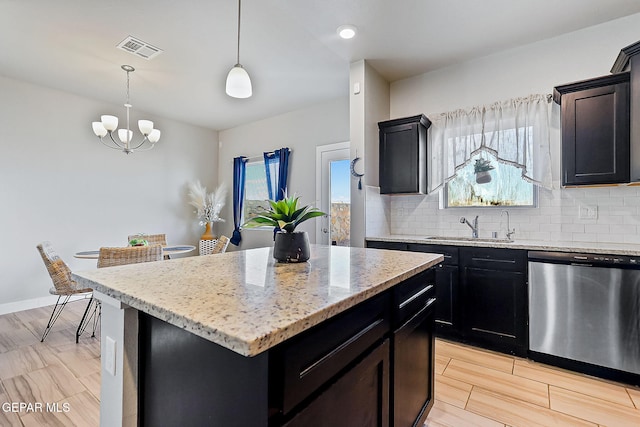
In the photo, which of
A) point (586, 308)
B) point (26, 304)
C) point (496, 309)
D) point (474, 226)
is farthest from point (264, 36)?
point (26, 304)

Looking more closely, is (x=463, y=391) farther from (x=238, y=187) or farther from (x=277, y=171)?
(x=238, y=187)

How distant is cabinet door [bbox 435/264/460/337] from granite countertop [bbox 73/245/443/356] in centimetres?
128

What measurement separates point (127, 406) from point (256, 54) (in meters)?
3.23

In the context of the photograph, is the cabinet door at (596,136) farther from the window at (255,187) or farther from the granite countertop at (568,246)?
the window at (255,187)

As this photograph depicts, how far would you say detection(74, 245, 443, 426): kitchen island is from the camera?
696 mm

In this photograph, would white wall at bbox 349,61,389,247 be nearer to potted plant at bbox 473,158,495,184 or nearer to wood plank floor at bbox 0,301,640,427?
potted plant at bbox 473,158,495,184

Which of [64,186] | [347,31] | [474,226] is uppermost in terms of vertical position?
[347,31]

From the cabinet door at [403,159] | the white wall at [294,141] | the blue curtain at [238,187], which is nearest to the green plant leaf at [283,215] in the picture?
the cabinet door at [403,159]

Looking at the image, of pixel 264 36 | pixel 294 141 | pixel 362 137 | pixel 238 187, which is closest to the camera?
pixel 264 36

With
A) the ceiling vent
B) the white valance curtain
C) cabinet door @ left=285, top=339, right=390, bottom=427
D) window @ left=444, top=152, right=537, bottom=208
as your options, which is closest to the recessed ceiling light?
the white valance curtain

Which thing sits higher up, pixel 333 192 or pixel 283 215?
pixel 333 192

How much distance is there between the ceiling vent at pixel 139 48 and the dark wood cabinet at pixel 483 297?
10.9ft

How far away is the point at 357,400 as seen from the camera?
3.35ft

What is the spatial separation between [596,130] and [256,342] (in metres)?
3.13
